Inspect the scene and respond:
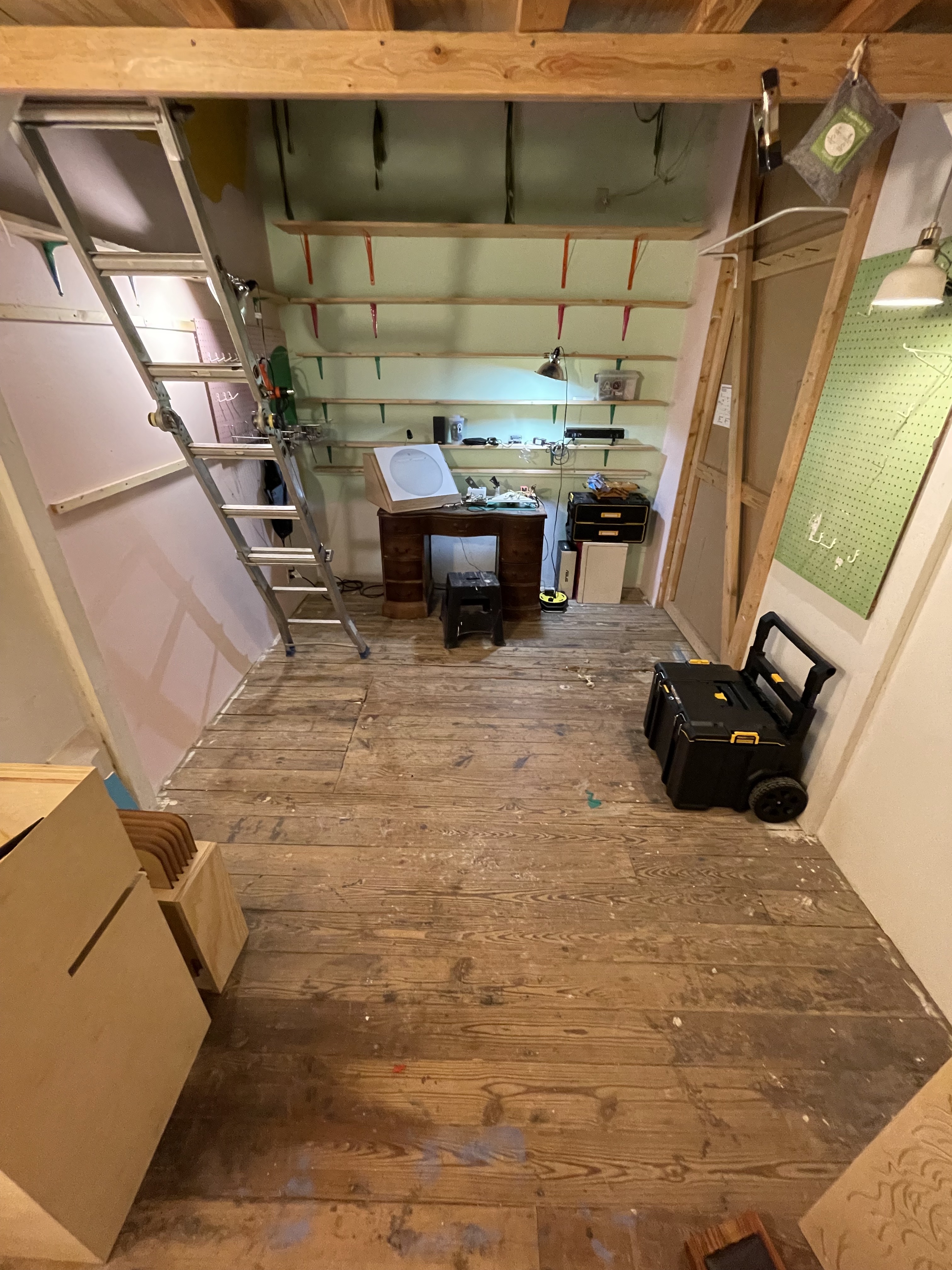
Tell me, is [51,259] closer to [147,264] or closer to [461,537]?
[147,264]

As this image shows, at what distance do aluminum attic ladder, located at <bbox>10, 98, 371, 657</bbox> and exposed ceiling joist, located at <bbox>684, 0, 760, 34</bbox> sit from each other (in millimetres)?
1343

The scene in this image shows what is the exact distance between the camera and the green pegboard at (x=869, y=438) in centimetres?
153

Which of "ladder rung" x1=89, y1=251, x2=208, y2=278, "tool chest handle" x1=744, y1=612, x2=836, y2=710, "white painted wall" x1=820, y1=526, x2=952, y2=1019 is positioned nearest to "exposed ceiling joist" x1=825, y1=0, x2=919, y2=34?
"white painted wall" x1=820, y1=526, x2=952, y2=1019

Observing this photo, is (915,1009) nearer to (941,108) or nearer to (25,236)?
(941,108)

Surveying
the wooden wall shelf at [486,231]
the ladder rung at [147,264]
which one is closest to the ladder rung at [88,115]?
the ladder rung at [147,264]

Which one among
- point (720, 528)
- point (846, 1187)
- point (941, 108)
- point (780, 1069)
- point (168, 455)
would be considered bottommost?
point (780, 1069)

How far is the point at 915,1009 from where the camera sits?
149cm

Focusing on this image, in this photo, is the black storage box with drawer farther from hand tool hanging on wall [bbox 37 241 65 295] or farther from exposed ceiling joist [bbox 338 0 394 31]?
hand tool hanging on wall [bbox 37 241 65 295]

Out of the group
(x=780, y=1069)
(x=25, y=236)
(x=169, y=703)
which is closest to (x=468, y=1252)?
(x=780, y=1069)

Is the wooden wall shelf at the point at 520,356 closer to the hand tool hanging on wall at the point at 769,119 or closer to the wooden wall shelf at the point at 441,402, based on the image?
the wooden wall shelf at the point at 441,402

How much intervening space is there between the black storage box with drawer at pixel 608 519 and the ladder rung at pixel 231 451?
216 cm

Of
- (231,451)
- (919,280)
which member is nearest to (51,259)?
(231,451)

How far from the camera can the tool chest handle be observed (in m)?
1.83

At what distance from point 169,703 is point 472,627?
176 centimetres
